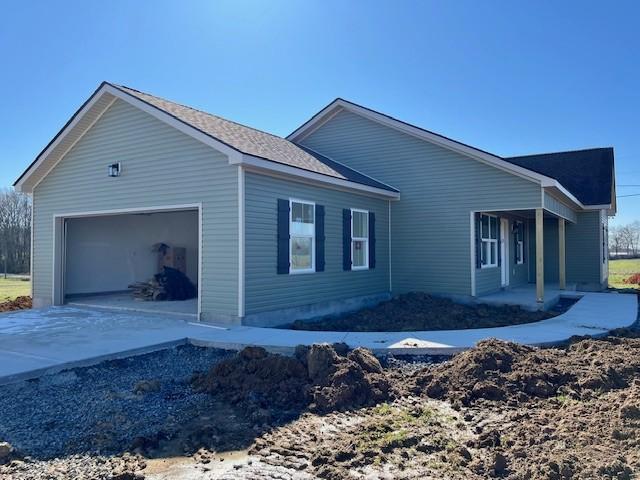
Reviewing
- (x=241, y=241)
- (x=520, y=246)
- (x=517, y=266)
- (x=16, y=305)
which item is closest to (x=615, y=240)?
(x=520, y=246)

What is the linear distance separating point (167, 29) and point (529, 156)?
15767 mm

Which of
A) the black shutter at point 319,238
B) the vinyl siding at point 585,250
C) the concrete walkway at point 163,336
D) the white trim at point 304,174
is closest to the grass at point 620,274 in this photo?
the vinyl siding at point 585,250

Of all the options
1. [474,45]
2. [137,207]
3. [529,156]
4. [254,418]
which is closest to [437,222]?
[474,45]

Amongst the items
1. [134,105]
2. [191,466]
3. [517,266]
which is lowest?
[191,466]

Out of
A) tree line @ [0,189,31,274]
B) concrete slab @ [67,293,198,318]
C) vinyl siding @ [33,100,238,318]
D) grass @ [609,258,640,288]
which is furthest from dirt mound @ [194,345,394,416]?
tree line @ [0,189,31,274]

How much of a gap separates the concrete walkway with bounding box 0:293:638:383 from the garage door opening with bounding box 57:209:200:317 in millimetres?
1662

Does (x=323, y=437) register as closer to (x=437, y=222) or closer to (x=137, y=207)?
(x=137, y=207)

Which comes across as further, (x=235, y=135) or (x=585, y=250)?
(x=585, y=250)

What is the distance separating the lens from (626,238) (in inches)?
2301

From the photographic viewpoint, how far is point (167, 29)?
1106cm

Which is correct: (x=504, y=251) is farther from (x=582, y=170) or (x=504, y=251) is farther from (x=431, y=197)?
(x=582, y=170)

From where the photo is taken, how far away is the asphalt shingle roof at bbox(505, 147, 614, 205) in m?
16.8

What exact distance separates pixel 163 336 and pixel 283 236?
2985 millimetres

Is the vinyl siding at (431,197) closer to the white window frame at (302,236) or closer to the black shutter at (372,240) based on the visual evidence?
the black shutter at (372,240)
